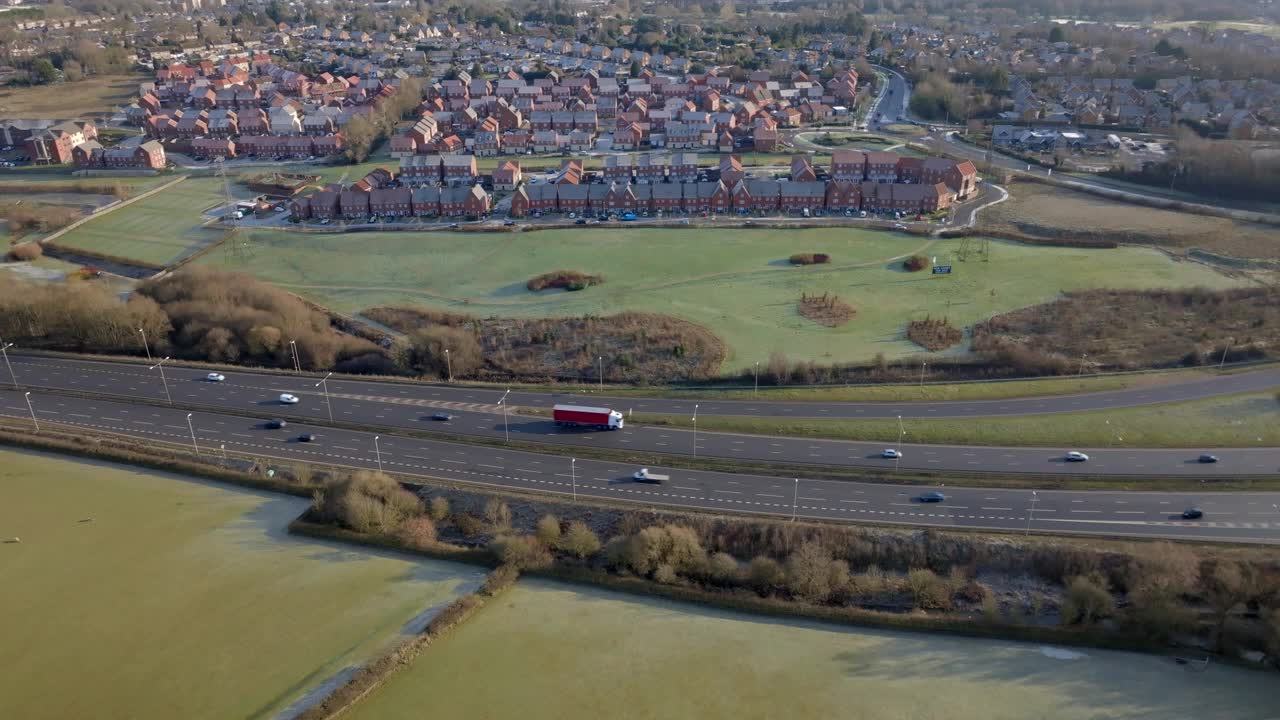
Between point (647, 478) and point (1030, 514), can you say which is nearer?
point (1030, 514)

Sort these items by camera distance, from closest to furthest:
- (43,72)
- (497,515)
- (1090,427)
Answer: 1. (497,515)
2. (1090,427)
3. (43,72)

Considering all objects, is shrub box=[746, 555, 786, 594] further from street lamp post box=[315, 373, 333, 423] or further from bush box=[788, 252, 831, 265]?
bush box=[788, 252, 831, 265]

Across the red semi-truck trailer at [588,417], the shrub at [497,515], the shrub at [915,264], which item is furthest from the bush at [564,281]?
the shrub at [497,515]

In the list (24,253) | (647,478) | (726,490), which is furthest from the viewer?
(24,253)

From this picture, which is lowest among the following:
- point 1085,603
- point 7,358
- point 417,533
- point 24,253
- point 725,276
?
point 1085,603

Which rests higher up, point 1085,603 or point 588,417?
point 588,417

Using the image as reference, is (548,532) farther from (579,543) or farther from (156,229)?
(156,229)

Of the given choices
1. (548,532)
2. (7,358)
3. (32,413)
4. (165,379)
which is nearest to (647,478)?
(548,532)
